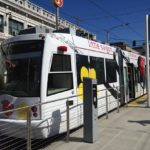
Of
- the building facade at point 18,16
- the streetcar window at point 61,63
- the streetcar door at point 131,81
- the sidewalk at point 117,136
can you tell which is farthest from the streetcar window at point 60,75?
the building facade at point 18,16

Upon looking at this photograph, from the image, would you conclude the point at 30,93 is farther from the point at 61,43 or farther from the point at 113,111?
the point at 113,111

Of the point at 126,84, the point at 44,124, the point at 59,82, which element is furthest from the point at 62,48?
the point at 126,84

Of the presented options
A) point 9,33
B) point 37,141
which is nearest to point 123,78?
point 37,141

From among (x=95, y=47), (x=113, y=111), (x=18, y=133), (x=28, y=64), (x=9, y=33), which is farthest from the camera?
(x=9, y=33)

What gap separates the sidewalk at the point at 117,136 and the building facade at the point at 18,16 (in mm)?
37675

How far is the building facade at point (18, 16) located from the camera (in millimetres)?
49125

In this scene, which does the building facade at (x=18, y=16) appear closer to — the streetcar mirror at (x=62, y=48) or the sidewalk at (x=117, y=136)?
the sidewalk at (x=117, y=136)

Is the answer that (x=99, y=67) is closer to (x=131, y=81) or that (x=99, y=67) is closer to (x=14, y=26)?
(x=131, y=81)

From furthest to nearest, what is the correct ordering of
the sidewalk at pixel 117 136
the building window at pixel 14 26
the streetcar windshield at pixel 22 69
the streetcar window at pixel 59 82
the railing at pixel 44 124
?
1. the building window at pixel 14 26
2. the streetcar window at pixel 59 82
3. the streetcar windshield at pixel 22 69
4. the railing at pixel 44 124
5. the sidewalk at pixel 117 136

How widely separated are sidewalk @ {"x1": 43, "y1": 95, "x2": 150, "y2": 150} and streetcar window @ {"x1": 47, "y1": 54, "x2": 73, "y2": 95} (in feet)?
4.13

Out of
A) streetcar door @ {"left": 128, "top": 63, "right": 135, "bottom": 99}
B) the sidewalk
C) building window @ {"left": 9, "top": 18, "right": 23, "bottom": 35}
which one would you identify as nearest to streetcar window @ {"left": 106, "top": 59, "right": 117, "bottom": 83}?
the sidewalk

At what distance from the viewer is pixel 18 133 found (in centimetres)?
769

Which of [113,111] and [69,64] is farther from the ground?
[69,64]

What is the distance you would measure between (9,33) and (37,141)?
141 feet
